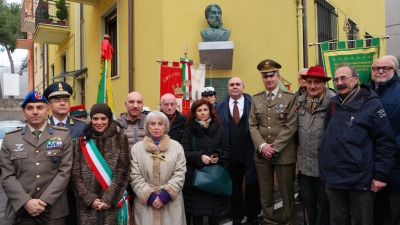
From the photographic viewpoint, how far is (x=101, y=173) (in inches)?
126

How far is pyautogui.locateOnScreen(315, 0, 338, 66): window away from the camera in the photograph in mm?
8617

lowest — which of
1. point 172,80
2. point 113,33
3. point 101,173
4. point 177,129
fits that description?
point 101,173

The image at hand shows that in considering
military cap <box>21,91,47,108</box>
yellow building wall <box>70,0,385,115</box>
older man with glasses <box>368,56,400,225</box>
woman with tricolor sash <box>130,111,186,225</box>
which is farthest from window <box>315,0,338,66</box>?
military cap <box>21,91,47,108</box>

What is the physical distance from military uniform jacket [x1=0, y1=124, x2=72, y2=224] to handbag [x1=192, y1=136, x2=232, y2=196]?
4.33 ft

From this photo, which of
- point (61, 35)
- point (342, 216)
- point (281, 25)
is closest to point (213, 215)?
point (342, 216)

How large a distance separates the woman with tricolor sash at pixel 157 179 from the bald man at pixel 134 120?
0.39 m

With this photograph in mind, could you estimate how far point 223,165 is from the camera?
3934 mm

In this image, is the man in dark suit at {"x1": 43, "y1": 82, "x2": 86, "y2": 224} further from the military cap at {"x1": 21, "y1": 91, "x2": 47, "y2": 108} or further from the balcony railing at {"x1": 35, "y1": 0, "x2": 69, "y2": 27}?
the balcony railing at {"x1": 35, "y1": 0, "x2": 69, "y2": 27}

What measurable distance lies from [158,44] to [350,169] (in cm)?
517

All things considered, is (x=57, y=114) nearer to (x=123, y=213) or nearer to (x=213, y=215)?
(x=123, y=213)

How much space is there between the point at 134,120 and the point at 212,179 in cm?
115

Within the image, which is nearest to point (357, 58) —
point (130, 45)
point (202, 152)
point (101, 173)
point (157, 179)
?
point (202, 152)

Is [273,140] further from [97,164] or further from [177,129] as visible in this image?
[97,164]

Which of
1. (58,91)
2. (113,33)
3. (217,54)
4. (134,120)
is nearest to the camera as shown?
(58,91)
